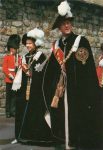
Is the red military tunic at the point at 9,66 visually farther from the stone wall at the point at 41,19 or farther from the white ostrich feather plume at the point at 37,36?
the white ostrich feather plume at the point at 37,36

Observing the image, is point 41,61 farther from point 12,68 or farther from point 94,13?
point 94,13

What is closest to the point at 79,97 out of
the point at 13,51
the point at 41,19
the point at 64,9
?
the point at 64,9

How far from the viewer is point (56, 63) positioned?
25.5 feet

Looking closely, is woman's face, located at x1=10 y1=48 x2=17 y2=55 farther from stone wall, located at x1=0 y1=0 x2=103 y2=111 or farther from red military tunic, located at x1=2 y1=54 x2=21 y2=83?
stone wall, located at x1=0 y1=0 x2=103 y2=111

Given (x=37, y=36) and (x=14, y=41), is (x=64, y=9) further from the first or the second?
(x=14, y=41)

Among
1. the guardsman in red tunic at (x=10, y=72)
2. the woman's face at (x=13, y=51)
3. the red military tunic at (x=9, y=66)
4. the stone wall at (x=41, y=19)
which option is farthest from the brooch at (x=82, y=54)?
the stone wall at (x=41, y=19)

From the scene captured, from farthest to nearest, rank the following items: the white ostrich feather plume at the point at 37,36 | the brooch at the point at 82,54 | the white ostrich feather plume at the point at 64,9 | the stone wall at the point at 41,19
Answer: the stone wall at the point at 41,19 → the white ostrich feather plume at the point at 37,36 → the white ostrich feather plume at the point at 64,9 → the brooch at the point at 82,54

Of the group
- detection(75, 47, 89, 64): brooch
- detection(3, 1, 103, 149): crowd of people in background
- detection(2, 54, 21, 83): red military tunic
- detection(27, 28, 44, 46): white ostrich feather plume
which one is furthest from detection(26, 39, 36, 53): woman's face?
detection(2, 54, 21, 83): red military tunic

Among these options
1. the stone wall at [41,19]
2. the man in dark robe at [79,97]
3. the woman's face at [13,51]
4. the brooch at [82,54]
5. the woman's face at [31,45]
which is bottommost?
the man in dark robe at [79,97]

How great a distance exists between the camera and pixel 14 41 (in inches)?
537

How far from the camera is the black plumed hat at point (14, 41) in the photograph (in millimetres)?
13500

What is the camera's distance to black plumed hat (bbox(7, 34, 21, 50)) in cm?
1350

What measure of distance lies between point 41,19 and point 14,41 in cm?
237

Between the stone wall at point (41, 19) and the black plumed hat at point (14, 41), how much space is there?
0.73 m
